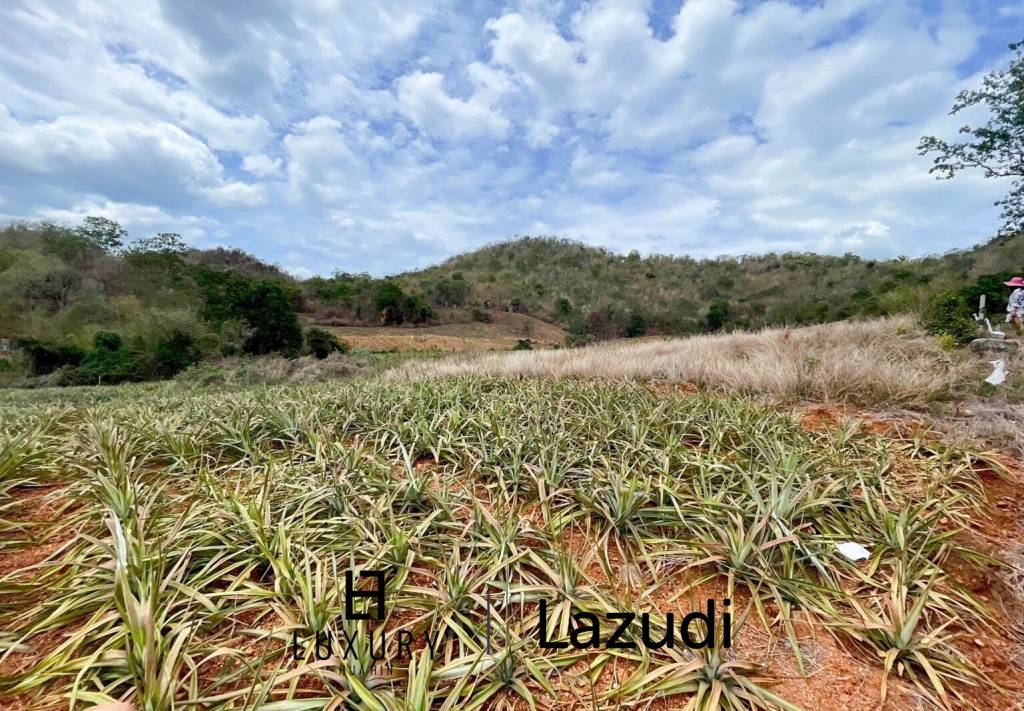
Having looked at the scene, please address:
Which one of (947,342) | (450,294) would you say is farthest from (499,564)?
(450,294)

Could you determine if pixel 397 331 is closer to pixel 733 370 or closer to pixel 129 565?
pixel 733 370

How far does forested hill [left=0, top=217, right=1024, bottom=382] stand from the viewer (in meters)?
11.8

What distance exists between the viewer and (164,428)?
10.5 feet

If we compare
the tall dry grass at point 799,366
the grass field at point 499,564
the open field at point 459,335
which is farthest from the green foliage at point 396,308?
the grass field at point 499,564

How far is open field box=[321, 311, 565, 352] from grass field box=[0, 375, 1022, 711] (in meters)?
11.1

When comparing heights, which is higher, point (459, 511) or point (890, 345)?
point (890, 345)

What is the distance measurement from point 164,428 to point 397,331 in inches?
622

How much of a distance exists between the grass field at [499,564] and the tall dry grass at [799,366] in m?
1.14

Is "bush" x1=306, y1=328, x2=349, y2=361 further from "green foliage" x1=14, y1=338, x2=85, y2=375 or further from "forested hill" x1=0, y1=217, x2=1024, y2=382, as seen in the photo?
"green foliage" x1=14, y1=338, x2=85, y2=375

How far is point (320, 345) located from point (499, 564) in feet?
40.0

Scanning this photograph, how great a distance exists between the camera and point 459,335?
18.2 m

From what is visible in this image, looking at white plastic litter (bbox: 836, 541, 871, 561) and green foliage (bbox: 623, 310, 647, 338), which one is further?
green foliage (bbox: 623, 310, 647, 338)

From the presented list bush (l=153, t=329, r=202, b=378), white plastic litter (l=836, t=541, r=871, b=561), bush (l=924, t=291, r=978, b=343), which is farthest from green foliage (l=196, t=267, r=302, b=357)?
bush (l=924, t=291, r=978, b=343)

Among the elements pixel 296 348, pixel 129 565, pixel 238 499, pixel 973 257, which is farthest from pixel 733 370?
pixel 973 257
